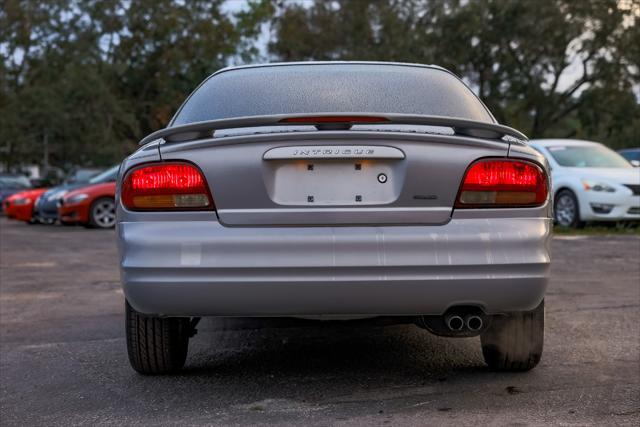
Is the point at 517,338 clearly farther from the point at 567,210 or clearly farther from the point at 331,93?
the point at 567,210

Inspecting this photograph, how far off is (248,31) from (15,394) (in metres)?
42.7

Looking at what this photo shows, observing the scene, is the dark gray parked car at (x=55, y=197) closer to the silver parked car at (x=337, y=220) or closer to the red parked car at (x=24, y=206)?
the red parked car at (x=24, y=206)

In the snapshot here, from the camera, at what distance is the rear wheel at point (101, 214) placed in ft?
58.4

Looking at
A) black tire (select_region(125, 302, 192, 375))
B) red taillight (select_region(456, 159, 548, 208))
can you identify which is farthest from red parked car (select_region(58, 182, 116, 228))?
red taillight (select_region(456, 159, 548, 208))

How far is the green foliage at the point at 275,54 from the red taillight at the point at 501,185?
34424 millimetres

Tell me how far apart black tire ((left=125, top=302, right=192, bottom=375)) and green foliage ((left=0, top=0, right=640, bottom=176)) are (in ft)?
114

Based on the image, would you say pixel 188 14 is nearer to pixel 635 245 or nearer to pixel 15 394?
pixel 635 245

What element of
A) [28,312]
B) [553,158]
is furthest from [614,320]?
[553,158]

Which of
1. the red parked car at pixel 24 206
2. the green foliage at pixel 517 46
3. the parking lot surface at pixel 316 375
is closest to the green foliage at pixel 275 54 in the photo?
the green foliage at pixel 517 46

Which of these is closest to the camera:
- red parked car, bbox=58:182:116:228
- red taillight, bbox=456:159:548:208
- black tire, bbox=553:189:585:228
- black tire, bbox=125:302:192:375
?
red taillight, bbox=456:159:548:208

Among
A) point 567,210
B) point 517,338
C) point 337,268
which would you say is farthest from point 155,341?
point 567,210

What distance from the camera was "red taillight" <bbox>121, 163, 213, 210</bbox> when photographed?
3775 millimetres

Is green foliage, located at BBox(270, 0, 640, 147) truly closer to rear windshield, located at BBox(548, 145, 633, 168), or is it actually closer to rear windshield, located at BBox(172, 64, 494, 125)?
rear windshield, located at BBox(548, 145, 633, 168)

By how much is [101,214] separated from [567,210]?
9201 millimetres
